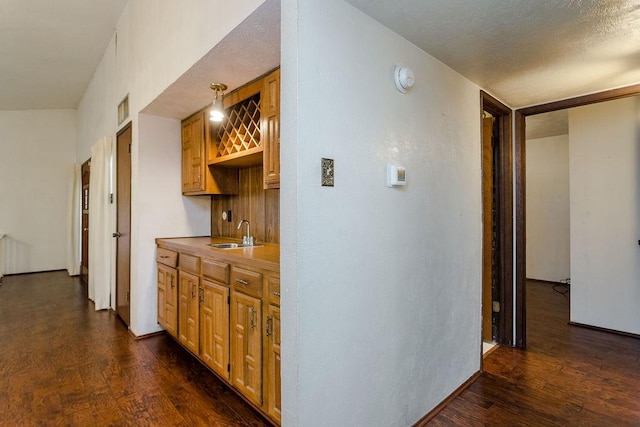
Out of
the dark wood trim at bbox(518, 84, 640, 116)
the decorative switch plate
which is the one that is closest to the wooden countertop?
the decorative switch plate

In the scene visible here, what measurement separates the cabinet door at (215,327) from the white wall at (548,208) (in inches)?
215

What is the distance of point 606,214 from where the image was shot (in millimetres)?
3389

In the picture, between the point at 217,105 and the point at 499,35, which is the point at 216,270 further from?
the point at 499,35

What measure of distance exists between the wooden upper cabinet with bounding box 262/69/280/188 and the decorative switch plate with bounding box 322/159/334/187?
0.76 m

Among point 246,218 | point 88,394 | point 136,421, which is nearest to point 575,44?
point 246,218

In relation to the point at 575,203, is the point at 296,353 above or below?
below

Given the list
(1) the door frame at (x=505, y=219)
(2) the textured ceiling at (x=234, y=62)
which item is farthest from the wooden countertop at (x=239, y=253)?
(1) the door frame at (x=505, y=219)

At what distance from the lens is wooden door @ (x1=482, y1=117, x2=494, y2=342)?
295cm

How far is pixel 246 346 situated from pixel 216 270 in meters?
0.55

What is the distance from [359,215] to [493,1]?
1106 mm

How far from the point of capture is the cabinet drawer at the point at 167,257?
2827 millimetres

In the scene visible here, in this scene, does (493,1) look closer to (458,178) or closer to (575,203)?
(458,178)

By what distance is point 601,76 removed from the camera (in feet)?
7.68

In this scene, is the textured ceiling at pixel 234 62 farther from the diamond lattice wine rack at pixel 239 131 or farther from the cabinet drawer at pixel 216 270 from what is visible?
the cabinet drawer at pixel 216 270
